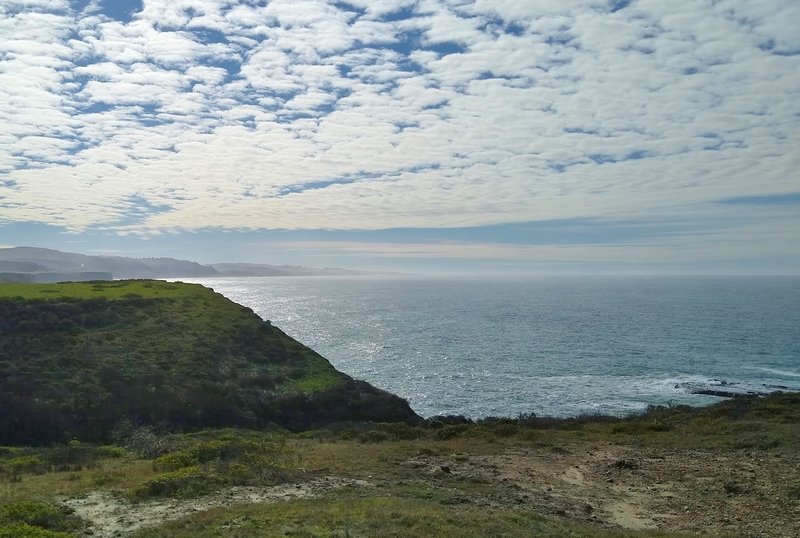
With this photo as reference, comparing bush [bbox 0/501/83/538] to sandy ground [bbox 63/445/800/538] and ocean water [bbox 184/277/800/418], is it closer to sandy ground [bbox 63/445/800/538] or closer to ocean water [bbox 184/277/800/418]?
sandy ground [bbox 63/445/800/538]

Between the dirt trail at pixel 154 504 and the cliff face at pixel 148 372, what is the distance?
20.0 metres

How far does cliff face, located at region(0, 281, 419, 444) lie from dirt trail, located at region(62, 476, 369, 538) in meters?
20.0

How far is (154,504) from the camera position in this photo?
701 inches

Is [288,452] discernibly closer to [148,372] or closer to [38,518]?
[38,518]

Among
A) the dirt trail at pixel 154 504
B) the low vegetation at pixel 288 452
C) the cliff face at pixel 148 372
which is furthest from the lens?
the cliff face at pixel 148 372

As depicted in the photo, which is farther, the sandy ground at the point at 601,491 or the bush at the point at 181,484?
the bush at the point at 181,484

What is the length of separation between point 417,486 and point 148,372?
96.2 ft

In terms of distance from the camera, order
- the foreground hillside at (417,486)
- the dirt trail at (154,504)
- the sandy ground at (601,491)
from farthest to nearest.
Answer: the sandy ground at (601,491)
the dirt trail at (154,504)
the foreground hillside at (417,486)

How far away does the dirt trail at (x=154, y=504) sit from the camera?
15908mm

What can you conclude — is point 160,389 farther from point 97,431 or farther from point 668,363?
point 668,363

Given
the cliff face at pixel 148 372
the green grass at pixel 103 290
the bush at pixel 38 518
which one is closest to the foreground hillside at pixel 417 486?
the bush at pixel 38 518

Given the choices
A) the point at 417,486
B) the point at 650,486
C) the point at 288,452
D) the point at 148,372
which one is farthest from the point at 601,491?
the point at 148,372

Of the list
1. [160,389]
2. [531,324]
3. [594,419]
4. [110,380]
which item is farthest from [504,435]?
[531,324]

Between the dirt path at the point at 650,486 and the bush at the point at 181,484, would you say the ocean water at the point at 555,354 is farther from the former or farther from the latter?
the bush at the point at 181,484
